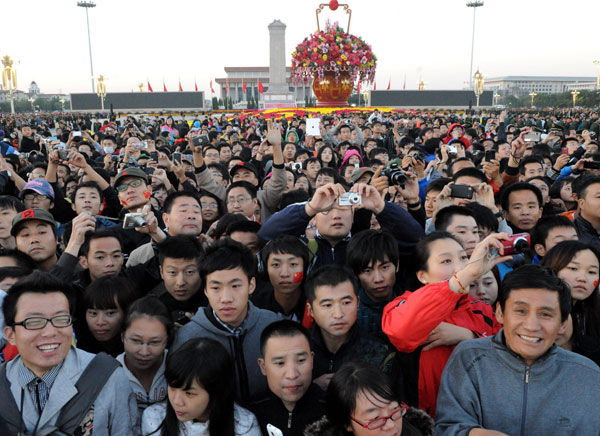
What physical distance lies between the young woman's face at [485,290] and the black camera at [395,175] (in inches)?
39.1

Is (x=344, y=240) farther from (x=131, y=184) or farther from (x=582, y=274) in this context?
(x=131, y=184)

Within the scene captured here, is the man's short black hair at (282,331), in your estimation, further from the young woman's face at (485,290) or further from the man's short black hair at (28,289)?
the young woman's face at (485,290)

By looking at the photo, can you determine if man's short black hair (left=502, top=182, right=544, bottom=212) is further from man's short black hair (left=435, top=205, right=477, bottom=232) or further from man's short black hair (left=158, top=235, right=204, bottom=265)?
man's short black hair (left=158, top=235, right=204, bottom=265)

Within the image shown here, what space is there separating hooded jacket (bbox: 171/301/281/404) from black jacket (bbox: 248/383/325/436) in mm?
161

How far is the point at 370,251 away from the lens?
9.00ft

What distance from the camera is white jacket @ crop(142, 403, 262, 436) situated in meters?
2.09

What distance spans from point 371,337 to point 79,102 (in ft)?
143

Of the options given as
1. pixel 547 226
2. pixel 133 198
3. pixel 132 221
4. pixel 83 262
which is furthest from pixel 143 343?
pixel 547 226

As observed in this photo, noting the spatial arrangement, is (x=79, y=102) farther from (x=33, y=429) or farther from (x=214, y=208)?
(x=33, y=429)

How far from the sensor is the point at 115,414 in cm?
205

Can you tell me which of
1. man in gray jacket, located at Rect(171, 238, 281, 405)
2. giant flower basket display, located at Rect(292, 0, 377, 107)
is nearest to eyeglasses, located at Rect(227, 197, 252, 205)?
man in gray jacket, located at Rect(171, 238, 281, 405)

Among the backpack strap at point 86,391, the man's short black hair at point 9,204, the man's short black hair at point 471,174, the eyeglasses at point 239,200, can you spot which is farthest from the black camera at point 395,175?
the man's short black hair at point 9,204

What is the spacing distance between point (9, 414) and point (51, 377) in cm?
21

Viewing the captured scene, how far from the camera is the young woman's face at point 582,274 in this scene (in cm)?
253
